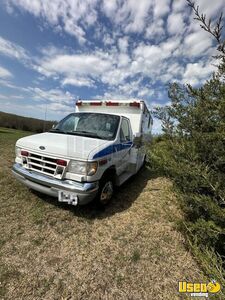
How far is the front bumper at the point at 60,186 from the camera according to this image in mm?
3227

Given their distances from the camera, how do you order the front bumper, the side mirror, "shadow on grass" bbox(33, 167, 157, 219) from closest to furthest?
the front bumper
"shadow on grass" bbox(33, 167, 157, 219)
the side mirror

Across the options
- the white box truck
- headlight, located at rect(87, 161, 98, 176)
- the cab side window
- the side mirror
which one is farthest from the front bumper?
the side mirror

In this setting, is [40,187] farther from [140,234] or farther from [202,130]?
[202,130]

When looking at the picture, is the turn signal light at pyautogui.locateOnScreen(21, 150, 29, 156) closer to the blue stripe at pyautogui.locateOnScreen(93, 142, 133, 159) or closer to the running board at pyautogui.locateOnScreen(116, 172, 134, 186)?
the blue stripe at pyautogui.locateOnScreen(93, 142, 133, 159)

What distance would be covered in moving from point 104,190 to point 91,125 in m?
1.72

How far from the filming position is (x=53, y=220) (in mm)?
3490

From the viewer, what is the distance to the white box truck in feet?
10.7

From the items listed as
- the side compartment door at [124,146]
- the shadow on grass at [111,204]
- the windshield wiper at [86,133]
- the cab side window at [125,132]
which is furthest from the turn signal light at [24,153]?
the cab side window at [125,132]

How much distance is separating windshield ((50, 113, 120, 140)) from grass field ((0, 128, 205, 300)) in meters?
1.73

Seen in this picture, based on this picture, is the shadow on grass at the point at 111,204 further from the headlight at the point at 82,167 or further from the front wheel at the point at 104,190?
the headlight at the point at 82,167

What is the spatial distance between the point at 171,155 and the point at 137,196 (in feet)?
7.80

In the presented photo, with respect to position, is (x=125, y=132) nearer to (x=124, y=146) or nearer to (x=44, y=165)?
(x=124, y=146)

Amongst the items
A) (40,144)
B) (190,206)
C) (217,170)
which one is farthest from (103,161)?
(217,170)

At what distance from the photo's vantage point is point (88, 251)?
2.87 m
